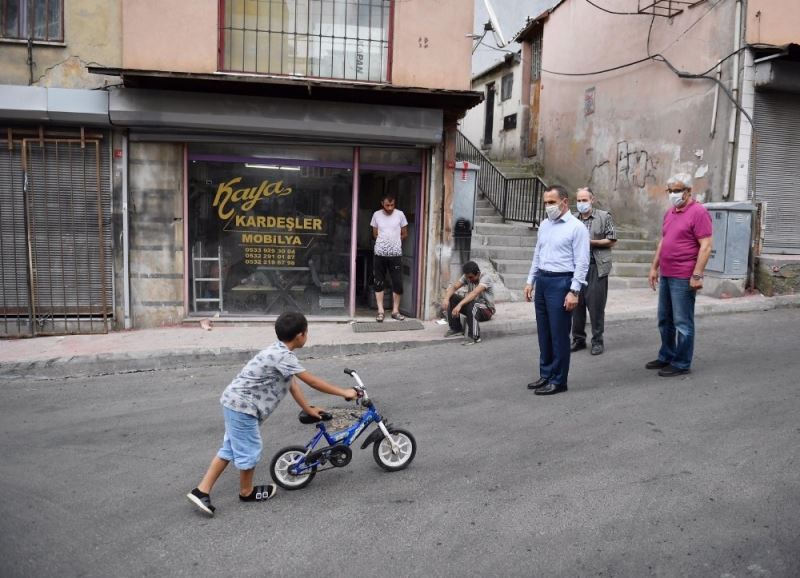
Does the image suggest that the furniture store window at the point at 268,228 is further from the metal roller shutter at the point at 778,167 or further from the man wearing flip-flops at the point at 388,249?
the metal roller shutter at the point at 778,167

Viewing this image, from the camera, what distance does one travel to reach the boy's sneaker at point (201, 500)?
4.04m

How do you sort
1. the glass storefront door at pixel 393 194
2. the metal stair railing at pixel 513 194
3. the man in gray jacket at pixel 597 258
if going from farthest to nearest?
the metal stair railing at pixel 513 194
the glass storefront door at pixel 393 194
the man in gray jacket at pixel 597 258

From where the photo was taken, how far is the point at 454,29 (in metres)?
9.80

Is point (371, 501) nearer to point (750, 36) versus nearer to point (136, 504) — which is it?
point (136, 504)

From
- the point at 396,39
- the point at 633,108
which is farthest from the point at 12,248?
the point at 633,108

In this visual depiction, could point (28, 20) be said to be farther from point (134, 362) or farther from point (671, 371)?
point (671, 371)

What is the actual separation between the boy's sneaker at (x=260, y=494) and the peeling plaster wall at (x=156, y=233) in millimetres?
6069

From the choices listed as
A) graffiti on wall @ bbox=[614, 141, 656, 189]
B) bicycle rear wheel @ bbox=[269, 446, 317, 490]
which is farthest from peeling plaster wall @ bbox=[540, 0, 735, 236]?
bicycle rear wheel @ bbox=[269, 446, 317, 490]

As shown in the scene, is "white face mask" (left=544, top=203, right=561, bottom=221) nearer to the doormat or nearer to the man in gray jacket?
the man in gray jacket

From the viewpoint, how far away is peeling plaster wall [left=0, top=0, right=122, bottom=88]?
9.17m

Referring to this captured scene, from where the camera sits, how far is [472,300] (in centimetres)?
860

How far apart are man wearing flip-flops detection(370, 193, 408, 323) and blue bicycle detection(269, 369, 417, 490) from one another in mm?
5327

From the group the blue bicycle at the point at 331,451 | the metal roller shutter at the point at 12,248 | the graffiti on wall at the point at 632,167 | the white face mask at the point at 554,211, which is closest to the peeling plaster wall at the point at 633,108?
the graffiti on wall at the point at 632,167

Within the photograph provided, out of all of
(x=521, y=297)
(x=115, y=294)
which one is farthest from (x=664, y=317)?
(x=115, y=294)
